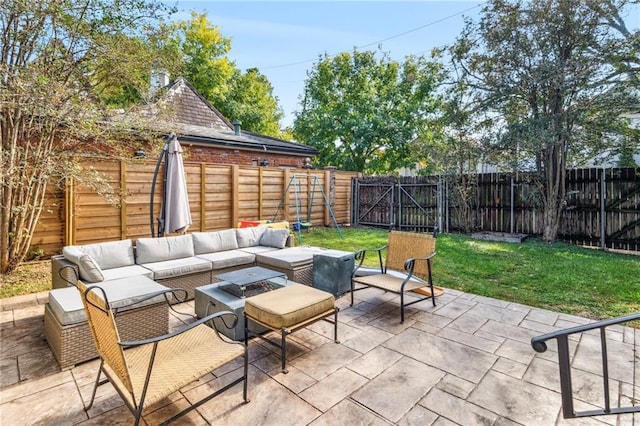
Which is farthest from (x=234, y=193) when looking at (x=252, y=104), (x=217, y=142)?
(x=252, y=104)

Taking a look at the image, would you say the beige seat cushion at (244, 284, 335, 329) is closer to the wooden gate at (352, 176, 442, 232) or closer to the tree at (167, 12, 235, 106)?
the wooden gate at (352, 176, 442, 232)

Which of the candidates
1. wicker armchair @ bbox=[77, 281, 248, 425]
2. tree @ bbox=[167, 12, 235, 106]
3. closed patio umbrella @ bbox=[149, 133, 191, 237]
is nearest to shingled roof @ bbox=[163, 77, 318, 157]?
closed patio umbrella @ bbox=[149, 133, 191, 237]

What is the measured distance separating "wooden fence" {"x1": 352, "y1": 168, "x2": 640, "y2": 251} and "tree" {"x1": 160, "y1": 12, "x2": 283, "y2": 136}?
12.5 meters

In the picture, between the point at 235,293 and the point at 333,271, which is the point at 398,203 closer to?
the point at 333,271

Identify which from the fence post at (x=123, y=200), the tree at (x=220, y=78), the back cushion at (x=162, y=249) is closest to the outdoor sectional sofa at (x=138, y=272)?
the back cushion at (x=162, y=249)

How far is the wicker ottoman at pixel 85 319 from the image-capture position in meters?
2.61

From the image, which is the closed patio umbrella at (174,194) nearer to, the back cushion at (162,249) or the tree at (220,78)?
the back cushion at (162,249)

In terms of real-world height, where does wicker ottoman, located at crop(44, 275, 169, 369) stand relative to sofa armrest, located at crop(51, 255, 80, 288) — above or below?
below

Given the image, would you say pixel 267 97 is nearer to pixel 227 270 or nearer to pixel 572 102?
pixel 572 102

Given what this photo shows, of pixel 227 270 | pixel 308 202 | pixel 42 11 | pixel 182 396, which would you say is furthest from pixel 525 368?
pixel 308 202

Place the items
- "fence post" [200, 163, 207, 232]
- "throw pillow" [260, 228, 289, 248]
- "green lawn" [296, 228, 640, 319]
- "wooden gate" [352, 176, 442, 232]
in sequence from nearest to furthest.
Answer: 1. "green lawn" [296, 228, 640, 319]
2. "throw pillow" [260, 228, 289, 248]
3. "fence post" [200, 163, 207, 232]
4. "wooden gate" [352, 176, 442, 232]

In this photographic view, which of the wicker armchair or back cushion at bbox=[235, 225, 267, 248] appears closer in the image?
the wicker armchair

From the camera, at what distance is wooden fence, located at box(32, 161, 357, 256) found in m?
5.97

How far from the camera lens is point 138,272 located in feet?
12.6
